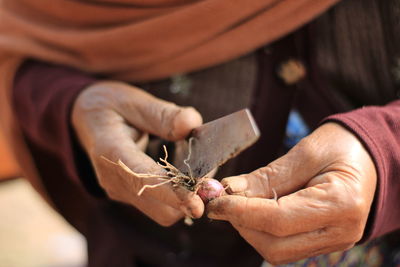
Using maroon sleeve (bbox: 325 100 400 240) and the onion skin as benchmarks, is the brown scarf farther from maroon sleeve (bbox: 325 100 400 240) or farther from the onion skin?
the onion skin

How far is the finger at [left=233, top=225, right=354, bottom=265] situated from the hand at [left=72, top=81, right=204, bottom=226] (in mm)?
95

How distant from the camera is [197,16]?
0.82m

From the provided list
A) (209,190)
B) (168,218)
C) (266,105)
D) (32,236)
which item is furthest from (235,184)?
(32,236)

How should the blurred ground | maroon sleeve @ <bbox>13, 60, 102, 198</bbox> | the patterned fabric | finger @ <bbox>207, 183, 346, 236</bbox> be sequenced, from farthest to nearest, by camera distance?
the blurred ground < maroon sleeve @ <bbox>13, 60, 102, 198</bbox> < the patterned fabric < finger @ <bbox>207, 183, 346, 236</bbox>

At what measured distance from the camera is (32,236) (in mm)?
1892

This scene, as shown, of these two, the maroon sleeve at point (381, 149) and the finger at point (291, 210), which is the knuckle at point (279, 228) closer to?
the finger at point (291, 210)

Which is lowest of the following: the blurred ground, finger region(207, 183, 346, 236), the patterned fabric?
the blurred ground

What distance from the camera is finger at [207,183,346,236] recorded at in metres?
0.57

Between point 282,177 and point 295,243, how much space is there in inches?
3.4

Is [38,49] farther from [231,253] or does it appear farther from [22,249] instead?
[22,249]

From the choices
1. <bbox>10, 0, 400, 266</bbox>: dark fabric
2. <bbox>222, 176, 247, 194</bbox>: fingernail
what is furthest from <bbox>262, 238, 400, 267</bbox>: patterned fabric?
<bbox>222, 176, 247, 194</bbox>: fingernail

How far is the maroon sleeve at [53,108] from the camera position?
0.90 metres

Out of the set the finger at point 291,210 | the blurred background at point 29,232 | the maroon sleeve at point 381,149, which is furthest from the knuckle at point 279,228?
the blurred background at point 29,232

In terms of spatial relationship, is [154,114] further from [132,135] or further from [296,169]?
[296,169]
